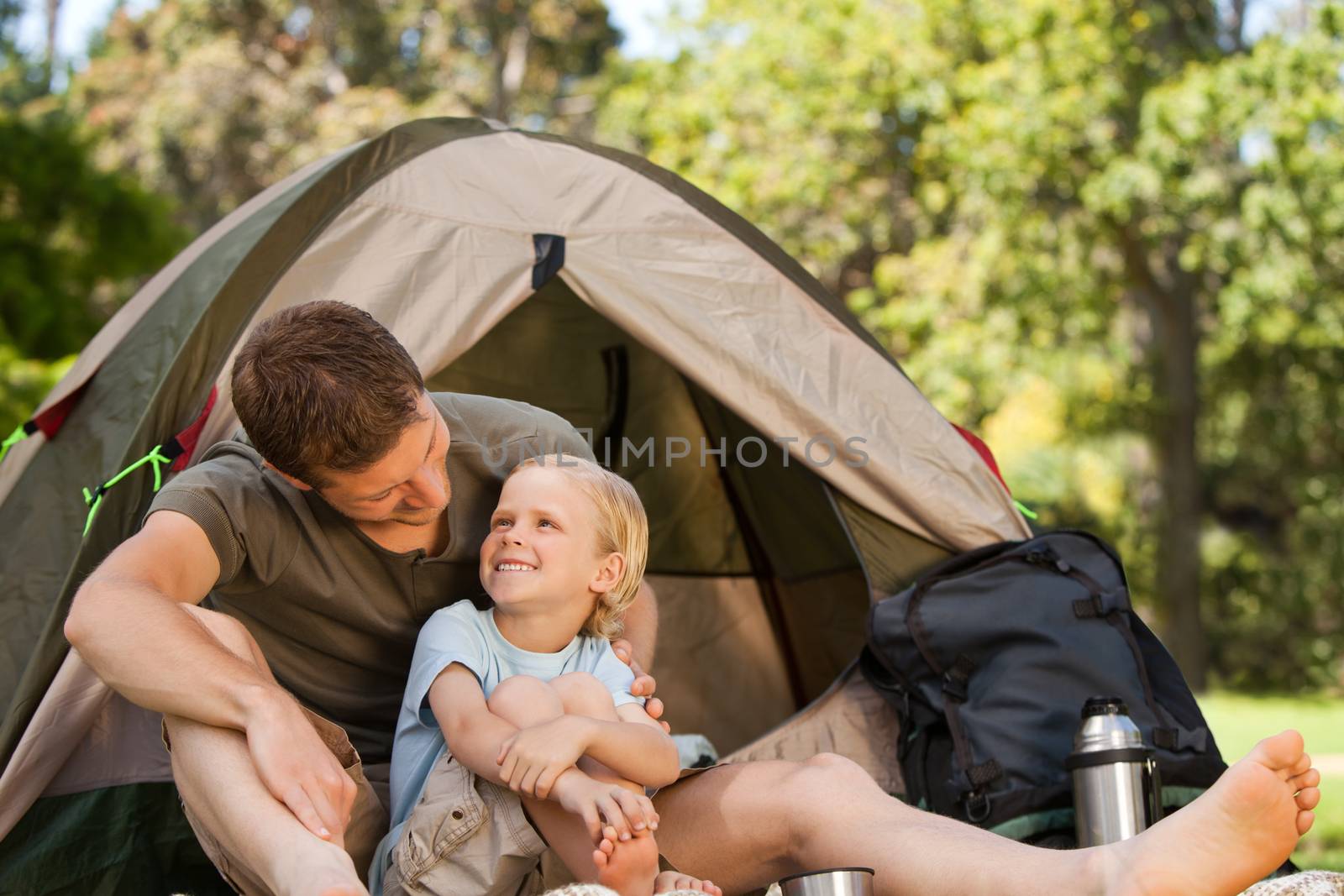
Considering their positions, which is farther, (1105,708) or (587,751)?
(1105,708)

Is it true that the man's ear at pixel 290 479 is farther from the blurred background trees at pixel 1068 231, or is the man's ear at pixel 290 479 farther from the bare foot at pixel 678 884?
the blurred background trees at pixel 1068 231

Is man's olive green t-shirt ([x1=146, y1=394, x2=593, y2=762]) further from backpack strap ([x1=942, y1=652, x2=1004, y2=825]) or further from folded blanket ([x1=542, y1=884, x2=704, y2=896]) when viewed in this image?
backpack strap ([x1=942, y1=652, x2=1004, y2=825])

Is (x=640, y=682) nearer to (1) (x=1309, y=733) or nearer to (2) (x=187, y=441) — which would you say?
(2) (x=187, y=441)

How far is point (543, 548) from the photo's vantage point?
188 centimetres

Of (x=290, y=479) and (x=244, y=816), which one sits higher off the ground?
(x=290, y=479)

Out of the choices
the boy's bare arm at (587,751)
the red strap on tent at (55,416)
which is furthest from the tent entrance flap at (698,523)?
the boy's bare arm at (587,751)

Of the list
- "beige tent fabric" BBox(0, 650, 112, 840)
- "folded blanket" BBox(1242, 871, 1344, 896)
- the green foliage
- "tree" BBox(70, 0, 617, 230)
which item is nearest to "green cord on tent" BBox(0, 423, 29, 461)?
"beige tent fabric" BBox(0, 650, 112, 840)

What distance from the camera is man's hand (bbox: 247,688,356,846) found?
1.45 m

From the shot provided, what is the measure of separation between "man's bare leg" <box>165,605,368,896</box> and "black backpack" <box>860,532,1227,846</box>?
122 cm

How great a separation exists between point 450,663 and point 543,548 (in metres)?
0.21

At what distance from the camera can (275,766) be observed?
1.47 meters

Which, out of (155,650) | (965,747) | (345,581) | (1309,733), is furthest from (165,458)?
(1309,733)

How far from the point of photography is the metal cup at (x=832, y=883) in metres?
1.55

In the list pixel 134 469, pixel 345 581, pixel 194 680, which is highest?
pixel 134 469
